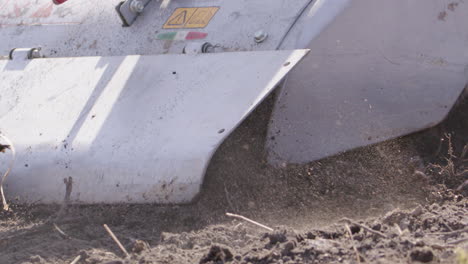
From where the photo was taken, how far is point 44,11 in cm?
400

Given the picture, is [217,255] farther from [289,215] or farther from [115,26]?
[115,26]

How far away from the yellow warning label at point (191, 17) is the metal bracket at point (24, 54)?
2.14 ft

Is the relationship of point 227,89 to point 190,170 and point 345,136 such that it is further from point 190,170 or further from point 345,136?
point 345,136

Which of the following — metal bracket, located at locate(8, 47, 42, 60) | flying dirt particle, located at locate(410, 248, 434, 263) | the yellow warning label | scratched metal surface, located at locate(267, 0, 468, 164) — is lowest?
scratched metal surface, located at locate(267, 0, 468, 164)

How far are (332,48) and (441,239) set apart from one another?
1072 millimetres

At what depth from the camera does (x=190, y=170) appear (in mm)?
2699

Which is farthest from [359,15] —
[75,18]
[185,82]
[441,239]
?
[75,18]

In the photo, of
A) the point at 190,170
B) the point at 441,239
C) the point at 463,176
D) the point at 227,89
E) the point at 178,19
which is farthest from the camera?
the point at 178,19

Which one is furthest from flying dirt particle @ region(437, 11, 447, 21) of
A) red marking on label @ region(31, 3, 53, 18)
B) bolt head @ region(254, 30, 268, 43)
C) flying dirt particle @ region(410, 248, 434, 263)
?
red marking on label @ region(31, 3, 53, 18)

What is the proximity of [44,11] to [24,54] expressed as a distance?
462mm

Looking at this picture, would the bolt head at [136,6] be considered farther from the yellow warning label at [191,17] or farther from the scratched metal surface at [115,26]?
the yellow warning label at [191,17]

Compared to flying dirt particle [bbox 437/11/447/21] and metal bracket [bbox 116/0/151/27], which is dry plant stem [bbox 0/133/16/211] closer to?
metal bracket [bbox 116/0/151/27]

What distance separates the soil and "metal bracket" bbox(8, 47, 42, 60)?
33.9 inches

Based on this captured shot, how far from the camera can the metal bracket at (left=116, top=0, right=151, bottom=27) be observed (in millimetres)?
3566
